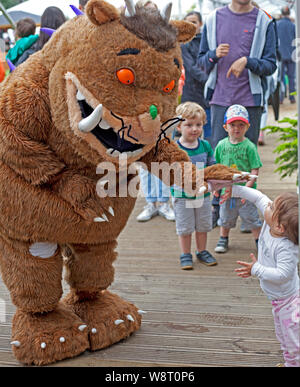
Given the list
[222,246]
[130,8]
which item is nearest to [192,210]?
[222,246]

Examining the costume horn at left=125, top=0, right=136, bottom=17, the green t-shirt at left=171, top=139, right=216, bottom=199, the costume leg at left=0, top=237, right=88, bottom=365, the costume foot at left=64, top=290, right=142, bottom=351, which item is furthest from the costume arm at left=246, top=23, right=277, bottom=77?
the costume leg at left=0, top=237, right=88, bottom=365

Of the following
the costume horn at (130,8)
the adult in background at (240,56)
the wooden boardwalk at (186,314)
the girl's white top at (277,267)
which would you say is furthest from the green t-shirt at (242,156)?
the costume horn at (130,8)

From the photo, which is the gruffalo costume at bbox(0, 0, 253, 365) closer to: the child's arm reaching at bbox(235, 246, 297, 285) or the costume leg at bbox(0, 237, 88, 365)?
the costume leg at bbox(0, 237, 88, 365)

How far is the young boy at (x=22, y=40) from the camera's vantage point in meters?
3.50

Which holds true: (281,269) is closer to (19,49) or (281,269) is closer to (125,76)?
(125,76)

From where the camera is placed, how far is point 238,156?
4.01 metres

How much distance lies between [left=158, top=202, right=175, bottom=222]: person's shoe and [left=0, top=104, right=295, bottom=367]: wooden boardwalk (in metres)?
0.58

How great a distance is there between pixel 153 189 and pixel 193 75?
1397 mm

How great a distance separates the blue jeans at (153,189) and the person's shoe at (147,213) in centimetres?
11

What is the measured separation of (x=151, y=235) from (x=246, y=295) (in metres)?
1.56

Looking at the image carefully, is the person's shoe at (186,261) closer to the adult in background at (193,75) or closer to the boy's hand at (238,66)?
the boy's hand at (238,66)

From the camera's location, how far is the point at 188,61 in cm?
559

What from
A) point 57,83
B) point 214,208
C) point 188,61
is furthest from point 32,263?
point 188,61

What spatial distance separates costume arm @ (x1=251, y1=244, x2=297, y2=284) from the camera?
220cm
